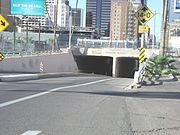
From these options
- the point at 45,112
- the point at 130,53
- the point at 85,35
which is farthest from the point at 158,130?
the point at 85,35

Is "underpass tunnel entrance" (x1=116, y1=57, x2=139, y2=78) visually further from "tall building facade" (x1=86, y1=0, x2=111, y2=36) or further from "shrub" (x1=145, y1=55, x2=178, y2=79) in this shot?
"tall building facade" (x1=86, y1=0, x2=111, y2=36)

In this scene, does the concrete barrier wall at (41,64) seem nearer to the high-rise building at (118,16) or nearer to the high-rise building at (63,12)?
the high-rise building at (63,12)

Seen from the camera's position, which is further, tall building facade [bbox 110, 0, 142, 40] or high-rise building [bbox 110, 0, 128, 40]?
high-rise building [bbox 110, 0, 128, 40]

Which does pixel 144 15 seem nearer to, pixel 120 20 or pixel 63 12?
pixel 63 12

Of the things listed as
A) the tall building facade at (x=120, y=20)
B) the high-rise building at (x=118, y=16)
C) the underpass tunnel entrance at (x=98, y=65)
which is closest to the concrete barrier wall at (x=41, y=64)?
the underpass tunnel entrance at (x=98, y=65)

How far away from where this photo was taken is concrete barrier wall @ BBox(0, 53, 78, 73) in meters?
41.9

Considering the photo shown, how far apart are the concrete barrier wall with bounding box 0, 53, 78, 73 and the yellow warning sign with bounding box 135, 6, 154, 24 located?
64.3 ft

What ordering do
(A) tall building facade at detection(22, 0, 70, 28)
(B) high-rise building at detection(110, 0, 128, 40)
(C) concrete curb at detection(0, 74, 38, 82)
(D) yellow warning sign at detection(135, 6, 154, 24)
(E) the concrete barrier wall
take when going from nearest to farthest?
1. (D) yellow warning sign at detection(135, 6, 154, 24)
2. (C) concrete curb at detection(0, 74, 38, 82)
3. (E) the concrete barrier wall
4. (A) tall building facade at detection(22, 0, 70, 28)
5. (B) high-rise building at detection(110, 0, 128, 40)

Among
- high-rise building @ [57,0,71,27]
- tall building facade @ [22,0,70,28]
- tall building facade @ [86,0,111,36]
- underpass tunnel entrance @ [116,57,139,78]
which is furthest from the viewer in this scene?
tall building facade @ [86,0,111,36]

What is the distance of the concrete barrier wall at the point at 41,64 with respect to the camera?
1648 inches

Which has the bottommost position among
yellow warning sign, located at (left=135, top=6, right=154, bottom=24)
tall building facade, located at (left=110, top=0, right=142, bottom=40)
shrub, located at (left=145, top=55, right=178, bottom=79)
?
shrub, located at (left=145, top=55, right=178, bottom=79)

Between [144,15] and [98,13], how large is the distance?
139 m

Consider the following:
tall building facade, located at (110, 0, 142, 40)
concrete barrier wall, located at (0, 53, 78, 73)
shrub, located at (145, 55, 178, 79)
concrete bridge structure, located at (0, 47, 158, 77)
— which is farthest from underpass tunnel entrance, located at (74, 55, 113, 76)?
shrub, located at (145, 55, 178, 79)

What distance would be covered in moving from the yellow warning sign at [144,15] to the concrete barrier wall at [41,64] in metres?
19.6
